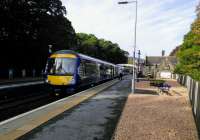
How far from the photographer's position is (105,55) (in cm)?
11262

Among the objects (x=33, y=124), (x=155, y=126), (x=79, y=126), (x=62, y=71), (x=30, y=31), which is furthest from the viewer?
(x=30, y=31)

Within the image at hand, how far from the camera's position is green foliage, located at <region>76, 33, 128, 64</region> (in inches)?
3635

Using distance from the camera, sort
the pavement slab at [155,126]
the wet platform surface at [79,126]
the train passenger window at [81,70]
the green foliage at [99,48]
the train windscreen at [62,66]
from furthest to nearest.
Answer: the green foliage at [99,48] → the train passenger window at [81,70] → the train windscreen at [62,66] → the pavement slab at [155,126] → the wet platform surface at [79,126]

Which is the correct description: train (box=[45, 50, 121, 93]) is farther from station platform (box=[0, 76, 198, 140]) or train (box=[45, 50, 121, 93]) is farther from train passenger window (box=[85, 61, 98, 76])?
station platform (box=[0, 76, 198, 140])

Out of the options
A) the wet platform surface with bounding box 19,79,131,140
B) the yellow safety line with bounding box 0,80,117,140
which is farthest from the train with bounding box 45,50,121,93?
the wet platform surface with bounding box 19,79,131,140

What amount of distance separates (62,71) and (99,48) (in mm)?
88451

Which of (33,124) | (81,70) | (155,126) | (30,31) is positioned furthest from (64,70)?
(30,31)

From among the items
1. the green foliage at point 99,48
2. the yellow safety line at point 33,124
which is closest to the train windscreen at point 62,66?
the yellow safety line at point 33,124

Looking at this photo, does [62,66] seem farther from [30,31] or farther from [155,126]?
[30,31]

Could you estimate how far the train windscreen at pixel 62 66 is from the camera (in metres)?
20.6

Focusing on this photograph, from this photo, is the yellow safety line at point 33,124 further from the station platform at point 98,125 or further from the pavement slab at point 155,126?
the pavement slab at point 155,126

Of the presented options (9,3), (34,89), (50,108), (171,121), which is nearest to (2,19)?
(9,3)

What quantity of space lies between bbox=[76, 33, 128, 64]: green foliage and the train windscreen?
65816mm

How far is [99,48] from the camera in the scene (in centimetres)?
10875
